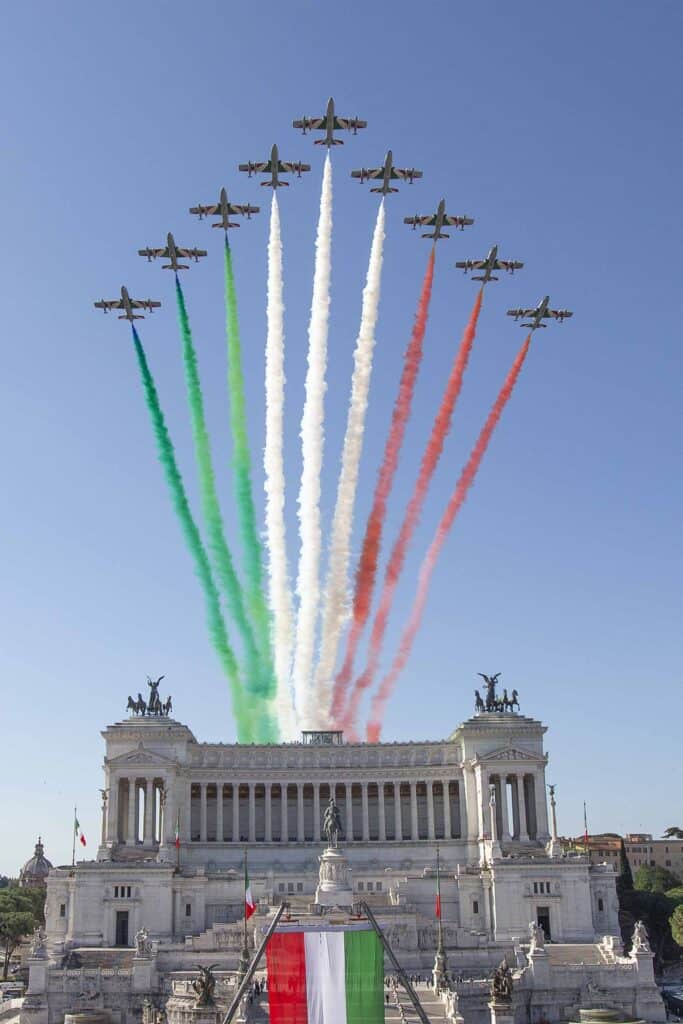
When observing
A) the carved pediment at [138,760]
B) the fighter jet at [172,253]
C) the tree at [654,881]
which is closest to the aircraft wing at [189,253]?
the fighter jet at [172,253]

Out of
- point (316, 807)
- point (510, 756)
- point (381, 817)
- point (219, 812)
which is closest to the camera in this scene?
point (510, 756)

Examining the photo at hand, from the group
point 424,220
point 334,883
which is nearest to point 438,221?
point 424,220

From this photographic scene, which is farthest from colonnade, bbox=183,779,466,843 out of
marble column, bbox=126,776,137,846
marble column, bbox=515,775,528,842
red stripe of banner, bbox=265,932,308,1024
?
red stripe of banner, bbox=265,932,308,1024

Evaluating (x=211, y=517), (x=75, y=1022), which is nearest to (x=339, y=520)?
(x=211, y=517)

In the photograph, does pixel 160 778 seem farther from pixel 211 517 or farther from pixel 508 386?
pixel 508 386

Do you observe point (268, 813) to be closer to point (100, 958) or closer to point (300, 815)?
point (300, 815)

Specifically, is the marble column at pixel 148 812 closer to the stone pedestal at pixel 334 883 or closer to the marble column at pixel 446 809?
the stone pedestal at pixel 334 883
